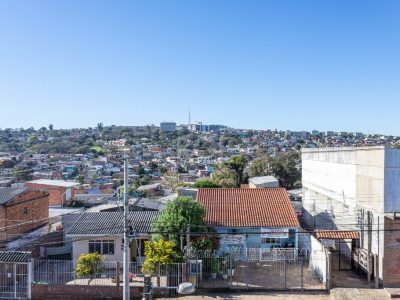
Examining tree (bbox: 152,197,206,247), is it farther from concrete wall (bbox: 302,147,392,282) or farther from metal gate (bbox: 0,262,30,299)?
concrete wall (bbox: 302,147,392,282)

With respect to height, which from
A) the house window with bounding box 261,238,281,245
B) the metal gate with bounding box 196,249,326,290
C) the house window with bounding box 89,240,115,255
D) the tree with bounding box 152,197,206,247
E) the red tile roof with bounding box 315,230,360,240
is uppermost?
the tree with bounding box 152,197,206,247

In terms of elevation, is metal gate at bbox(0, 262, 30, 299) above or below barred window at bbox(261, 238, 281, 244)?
below

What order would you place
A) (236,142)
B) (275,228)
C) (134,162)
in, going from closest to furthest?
(275,228) → (134,162) → (236,142)

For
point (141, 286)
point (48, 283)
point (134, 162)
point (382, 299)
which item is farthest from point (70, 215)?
point (134, 162)

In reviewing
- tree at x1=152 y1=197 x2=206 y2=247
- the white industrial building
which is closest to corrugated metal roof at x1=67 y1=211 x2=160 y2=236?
tree at x1=152 y1=197 x2=206 y2=247

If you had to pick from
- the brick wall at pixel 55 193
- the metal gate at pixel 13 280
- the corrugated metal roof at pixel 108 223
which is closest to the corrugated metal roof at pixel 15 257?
the metal gate at pixel 13 280

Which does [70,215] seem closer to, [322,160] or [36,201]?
[36,201]
